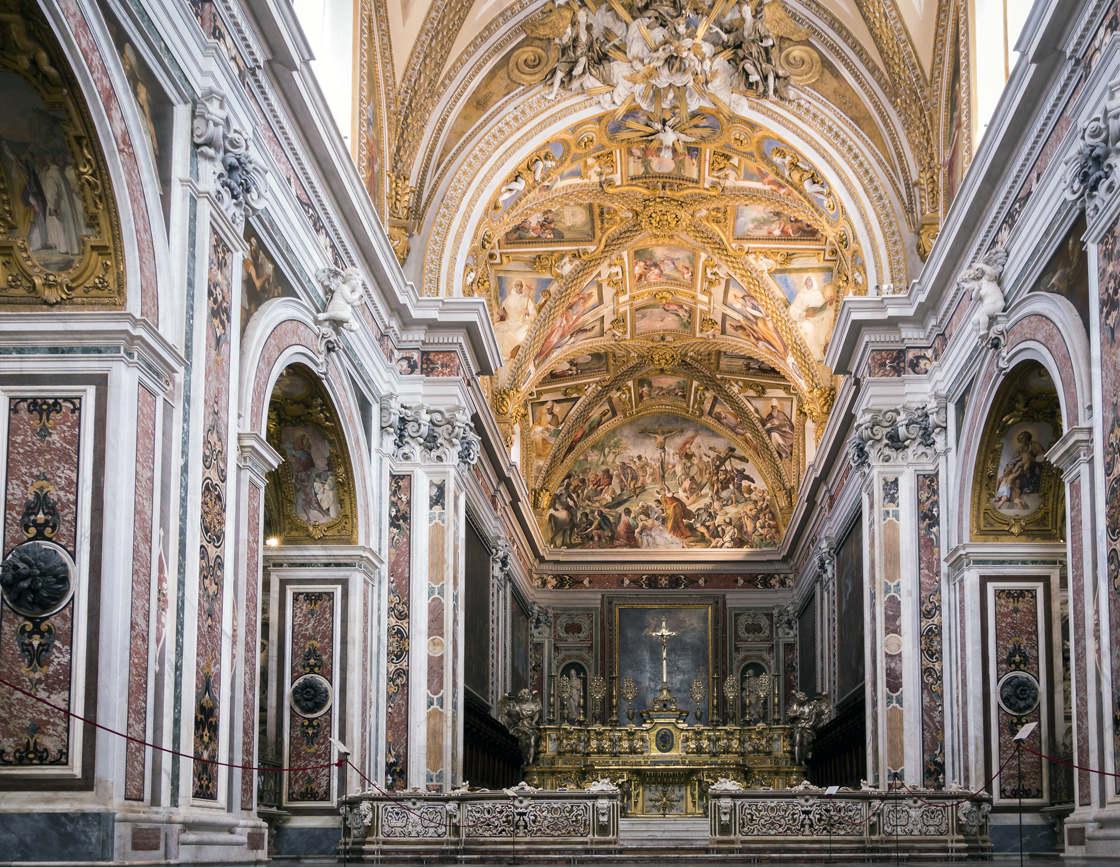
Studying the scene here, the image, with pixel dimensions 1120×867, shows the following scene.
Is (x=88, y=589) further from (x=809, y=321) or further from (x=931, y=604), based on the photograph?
(x=809, y=321)

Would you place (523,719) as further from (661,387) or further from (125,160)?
(125,160)

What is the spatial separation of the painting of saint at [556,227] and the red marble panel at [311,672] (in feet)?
32.2

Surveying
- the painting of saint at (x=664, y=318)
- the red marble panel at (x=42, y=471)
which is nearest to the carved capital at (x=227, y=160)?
the red marble panel at (x=42, y=471)

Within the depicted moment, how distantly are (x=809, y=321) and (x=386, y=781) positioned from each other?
42.6 ft

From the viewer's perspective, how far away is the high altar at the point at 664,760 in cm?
2822

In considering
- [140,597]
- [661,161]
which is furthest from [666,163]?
[140,597]

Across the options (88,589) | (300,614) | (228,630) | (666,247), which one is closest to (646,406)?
(666,247)

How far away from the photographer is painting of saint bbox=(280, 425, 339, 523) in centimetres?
1706

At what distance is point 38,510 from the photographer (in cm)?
969

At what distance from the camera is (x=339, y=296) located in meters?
16.1

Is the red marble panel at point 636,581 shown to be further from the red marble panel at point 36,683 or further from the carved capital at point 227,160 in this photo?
the red marble panel at point 36,683

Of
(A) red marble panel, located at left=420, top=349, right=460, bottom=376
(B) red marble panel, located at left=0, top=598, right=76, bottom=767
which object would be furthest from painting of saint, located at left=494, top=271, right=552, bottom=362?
(B) red marble panel, located at left=0, top=598, right=76, bottom=767

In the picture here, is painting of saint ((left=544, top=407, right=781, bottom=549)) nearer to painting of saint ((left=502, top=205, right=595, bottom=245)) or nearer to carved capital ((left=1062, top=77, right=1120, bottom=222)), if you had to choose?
painting of saint ((left=502, top=205, right=595, bottom=245))

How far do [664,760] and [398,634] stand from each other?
436 inches
